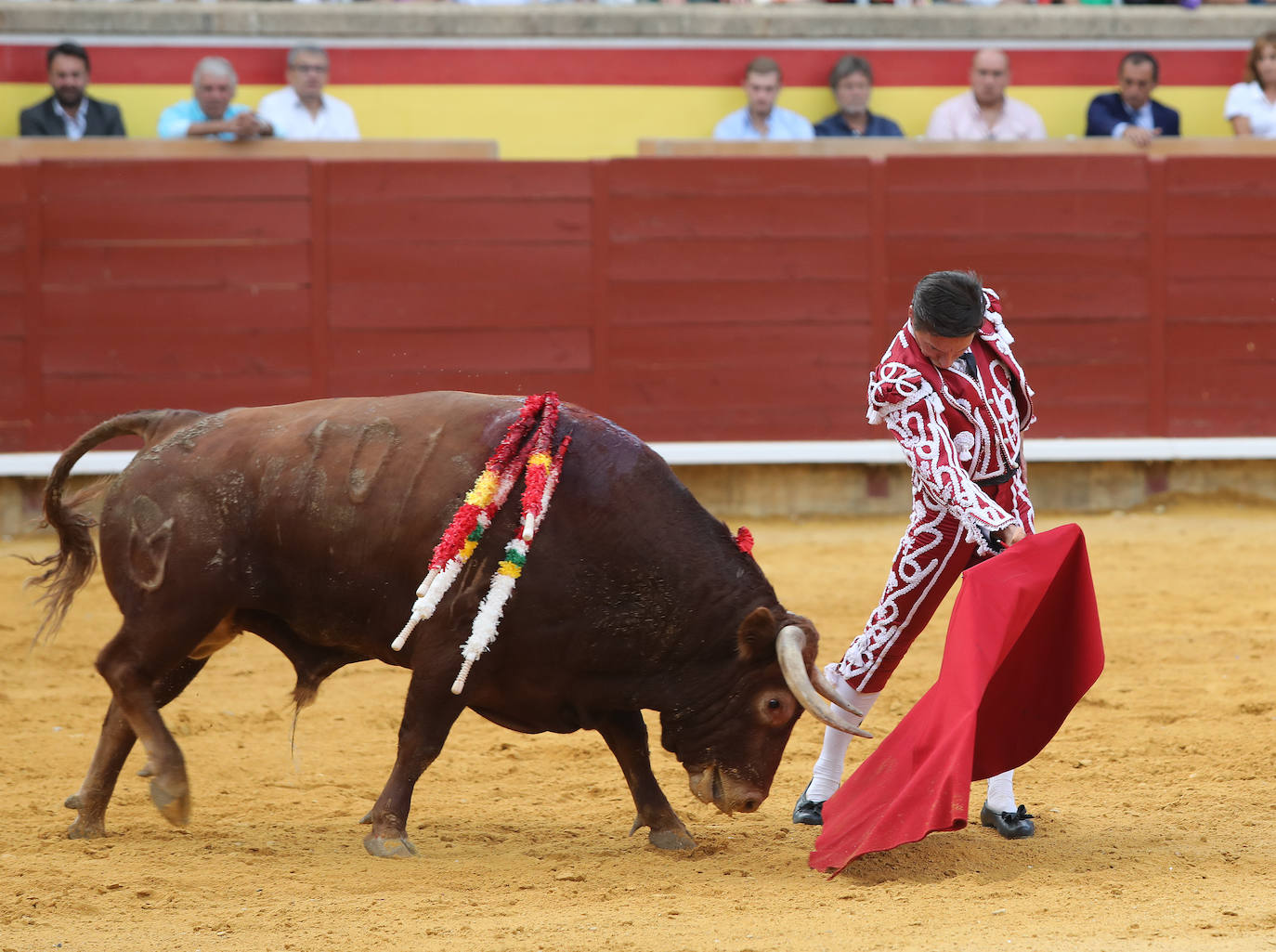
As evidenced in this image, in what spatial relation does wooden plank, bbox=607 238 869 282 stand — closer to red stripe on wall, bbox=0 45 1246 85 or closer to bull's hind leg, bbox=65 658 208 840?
red stripe on wall, bbox=0 45 1246 85

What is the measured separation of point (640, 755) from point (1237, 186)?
603cm

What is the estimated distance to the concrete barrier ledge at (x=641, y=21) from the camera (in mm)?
8531

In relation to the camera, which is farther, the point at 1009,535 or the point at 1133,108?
the point at 1133,108

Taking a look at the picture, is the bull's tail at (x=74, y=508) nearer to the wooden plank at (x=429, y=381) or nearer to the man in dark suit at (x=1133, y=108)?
the wooden plank at (x=429, y=381)

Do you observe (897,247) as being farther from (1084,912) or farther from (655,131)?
(1084,912)

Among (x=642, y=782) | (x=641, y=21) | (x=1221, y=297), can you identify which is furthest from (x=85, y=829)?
(x=1221, y=297)

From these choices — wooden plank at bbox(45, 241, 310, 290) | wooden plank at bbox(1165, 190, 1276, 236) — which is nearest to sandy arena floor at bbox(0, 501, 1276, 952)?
wooden plank at bbox(45, 241, 310, 290)

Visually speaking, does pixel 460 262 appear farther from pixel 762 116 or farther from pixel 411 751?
pixel 411 751

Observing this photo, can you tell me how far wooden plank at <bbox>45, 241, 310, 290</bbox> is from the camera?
8.05 metres

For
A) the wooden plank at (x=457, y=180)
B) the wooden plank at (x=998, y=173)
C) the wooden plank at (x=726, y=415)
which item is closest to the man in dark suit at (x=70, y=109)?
the wooden plank at (x=457, y=180)

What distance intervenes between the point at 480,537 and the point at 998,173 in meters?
5.55

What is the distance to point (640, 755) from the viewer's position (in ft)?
12.7

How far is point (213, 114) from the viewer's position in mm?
8109

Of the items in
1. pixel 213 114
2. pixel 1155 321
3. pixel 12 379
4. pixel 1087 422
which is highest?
pixel 213 114
